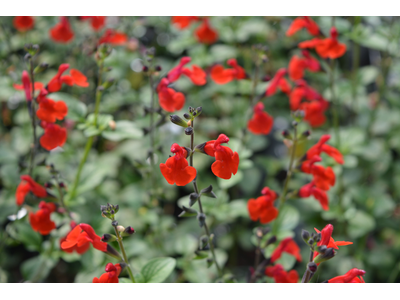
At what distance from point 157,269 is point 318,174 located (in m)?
0.76

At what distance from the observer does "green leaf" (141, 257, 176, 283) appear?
1.28 metres

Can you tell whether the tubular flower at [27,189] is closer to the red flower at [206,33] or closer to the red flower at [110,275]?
the red flower at [110,275]

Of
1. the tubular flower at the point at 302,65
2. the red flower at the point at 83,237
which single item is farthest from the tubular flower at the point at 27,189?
the tubular flower at the point at 302,65

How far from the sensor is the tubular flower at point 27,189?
148cm

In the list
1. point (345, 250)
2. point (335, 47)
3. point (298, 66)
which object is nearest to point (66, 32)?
point (298, 66)

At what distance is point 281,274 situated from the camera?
55.4 inches

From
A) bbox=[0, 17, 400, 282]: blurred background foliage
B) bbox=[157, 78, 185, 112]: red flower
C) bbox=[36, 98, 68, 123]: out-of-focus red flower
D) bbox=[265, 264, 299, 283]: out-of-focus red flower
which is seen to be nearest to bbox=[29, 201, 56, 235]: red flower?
bbox=[0, 17, 400, 282]: blurred background foliage

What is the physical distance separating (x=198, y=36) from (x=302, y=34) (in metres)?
1.03

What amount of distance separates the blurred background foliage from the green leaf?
1.61 feet

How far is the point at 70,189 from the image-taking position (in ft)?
5.80

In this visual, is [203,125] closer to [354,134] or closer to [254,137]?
[254,137]

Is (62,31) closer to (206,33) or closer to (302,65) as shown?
(206,33)

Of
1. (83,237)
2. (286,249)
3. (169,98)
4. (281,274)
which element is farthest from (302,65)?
(83,237)

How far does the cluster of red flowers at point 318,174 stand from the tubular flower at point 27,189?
116cm
